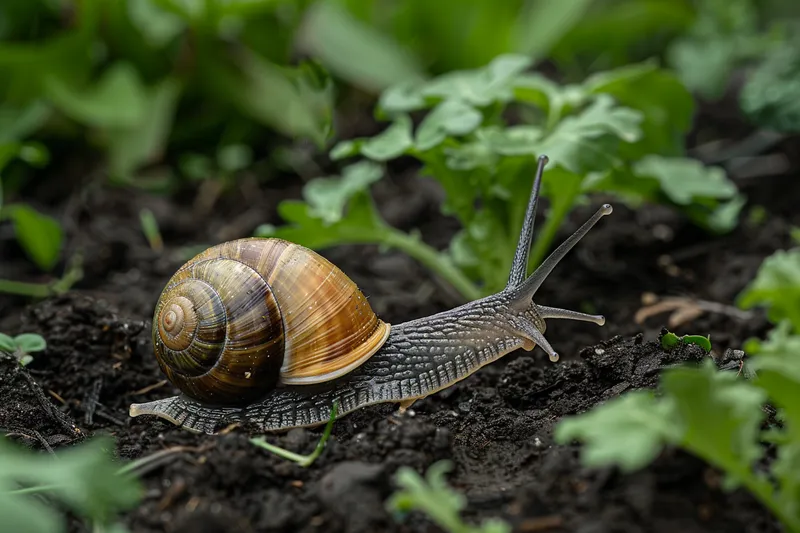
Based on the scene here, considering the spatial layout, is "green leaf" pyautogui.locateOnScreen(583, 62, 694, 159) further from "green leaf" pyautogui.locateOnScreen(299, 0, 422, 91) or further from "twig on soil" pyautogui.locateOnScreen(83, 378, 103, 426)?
"twig on soil" pyautogui.locateOnScreen(83, 378, 103, 426)

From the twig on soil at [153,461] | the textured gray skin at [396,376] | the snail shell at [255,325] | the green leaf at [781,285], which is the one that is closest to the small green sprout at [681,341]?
the textured gray skin at [396,376]

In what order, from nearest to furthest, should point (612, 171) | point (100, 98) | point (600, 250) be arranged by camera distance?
1. point (612, 171)
2. point (600, 250)
3. point (100, 98)

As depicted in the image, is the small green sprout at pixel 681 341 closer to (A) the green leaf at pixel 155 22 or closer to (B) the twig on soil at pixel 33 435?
A: (B) the twig on soil at pixel 33 435

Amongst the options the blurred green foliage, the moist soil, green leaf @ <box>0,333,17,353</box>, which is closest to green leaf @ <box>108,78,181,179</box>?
the blurred green foliage

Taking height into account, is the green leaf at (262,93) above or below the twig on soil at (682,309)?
above

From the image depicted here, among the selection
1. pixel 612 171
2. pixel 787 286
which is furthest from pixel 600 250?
pixel 787 286

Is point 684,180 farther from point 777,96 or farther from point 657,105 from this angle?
point 777,96

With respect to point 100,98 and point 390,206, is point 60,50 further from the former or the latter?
point 390,206

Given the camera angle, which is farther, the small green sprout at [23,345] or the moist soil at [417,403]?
the small green sprout at [23,345]
